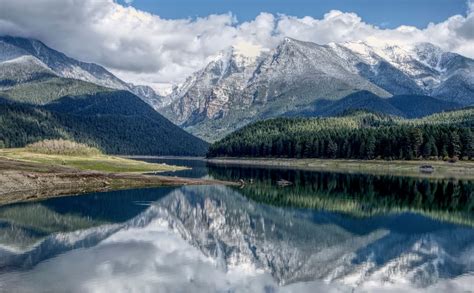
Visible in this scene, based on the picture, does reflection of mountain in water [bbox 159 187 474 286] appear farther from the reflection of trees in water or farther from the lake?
the reflection of trees in water

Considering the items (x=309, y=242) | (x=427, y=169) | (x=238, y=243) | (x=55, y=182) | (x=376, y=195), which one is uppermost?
(x=427, y=169)

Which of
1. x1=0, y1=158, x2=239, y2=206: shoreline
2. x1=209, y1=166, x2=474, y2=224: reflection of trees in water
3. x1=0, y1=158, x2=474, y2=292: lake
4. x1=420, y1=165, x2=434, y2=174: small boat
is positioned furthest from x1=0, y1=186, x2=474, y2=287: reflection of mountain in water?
x1=420, y1=165, x2=434, y2=174: small boat

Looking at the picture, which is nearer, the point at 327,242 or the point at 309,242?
the point at 327,242

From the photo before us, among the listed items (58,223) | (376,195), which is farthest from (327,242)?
(376,195)

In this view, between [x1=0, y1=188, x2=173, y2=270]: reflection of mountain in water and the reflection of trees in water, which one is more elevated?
the reflection of trees in water

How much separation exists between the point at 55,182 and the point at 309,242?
269 feet

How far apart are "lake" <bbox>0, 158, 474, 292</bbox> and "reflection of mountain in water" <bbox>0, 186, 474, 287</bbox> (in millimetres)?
152

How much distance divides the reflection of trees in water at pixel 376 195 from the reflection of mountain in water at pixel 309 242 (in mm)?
8862

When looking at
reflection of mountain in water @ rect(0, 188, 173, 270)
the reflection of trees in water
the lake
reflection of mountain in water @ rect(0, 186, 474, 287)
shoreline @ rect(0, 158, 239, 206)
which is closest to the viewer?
the lake

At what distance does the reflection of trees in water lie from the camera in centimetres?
10181

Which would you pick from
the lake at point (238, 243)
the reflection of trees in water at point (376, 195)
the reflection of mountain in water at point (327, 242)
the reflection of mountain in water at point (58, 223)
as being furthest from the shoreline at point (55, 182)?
the reflection of mountain in water at point (327, 242)

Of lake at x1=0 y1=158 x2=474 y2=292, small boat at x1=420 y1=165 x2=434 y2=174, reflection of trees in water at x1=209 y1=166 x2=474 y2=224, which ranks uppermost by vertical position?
small boat at x1=420 y1=165 x2=434 y2=174

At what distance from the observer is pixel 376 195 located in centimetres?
12288

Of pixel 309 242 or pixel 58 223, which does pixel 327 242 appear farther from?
pixel 58 223
